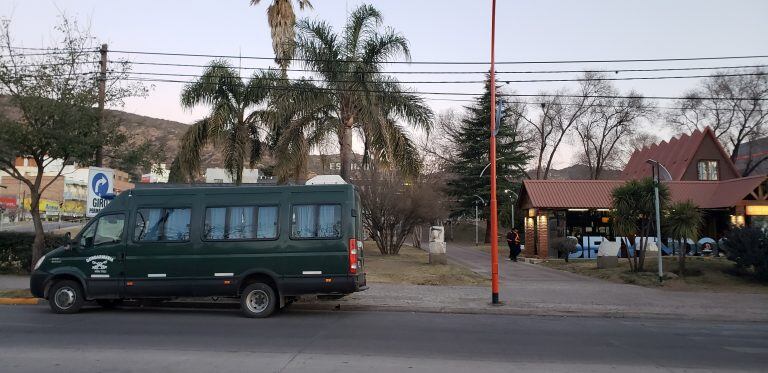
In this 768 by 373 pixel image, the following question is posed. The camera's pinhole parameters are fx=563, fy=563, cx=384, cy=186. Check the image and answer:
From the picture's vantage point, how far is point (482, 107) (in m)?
50.9

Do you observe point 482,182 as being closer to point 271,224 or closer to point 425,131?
point 425,131

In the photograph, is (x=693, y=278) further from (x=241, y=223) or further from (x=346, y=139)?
(x=241, y=223)

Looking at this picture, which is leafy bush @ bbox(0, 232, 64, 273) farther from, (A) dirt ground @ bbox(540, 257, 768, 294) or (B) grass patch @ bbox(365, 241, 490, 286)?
(A) dirt ground @ bbox(540, 257, 768, 294)

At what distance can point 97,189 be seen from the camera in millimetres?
14914

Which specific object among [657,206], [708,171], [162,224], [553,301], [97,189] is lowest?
[553,301]

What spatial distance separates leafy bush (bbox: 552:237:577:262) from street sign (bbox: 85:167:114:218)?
20.7 metres

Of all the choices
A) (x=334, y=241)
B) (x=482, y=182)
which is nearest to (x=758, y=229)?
(x=334, y=241)

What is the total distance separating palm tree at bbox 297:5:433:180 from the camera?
68.8 feet

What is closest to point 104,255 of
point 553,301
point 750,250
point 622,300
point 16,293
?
point 16,293

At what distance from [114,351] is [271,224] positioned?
4.12 meters

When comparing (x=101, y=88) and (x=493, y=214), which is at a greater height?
(x=101, y=88)

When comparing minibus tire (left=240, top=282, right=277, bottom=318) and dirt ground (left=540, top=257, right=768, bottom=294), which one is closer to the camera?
minibus tire (left=240, top=282, right=277, bottom=318)

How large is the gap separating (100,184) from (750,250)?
762 inches

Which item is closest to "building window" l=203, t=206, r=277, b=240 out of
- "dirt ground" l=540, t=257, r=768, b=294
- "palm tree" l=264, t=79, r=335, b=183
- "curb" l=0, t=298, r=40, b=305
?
"curb" l=0, t=298, r=40, b=305
